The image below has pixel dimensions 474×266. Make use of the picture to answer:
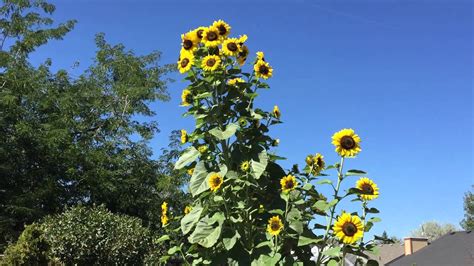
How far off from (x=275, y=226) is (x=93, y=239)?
8.20 meters

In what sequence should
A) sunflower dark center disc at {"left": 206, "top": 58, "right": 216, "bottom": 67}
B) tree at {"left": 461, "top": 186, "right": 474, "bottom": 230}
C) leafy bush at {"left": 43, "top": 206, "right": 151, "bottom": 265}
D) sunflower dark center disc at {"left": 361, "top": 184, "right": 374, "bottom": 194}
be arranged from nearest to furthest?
sunflower dark center disc at {"left": 361, "top": 184, "right": 374, "bottom": 194} < sunflower dark center disc at {"left": 206, "top": 58, "right": 216, "bottom": 67} < leafy bush at {"left": 43, "top": 206, "right": 151, "bottom": 265} < tree at {"left": 461, "top": 186, "right": 474, "bottom": 230}

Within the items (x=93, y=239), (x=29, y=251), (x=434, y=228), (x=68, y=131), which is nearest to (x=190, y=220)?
(x=29, y=251)

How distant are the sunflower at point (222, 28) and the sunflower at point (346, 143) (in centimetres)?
97

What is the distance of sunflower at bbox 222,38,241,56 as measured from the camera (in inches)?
118

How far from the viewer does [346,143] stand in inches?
103

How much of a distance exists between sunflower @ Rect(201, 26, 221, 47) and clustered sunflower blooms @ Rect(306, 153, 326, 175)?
915 mm

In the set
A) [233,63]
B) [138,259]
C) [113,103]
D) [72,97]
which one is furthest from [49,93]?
[233,63]

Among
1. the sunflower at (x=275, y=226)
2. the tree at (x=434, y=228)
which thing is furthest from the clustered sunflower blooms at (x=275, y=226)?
the tree at (x=434, y=228)

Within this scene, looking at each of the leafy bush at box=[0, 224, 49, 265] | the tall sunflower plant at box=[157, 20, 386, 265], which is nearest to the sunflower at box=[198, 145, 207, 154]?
the tall sunflower plant at box=[157, 20, 386, 265]

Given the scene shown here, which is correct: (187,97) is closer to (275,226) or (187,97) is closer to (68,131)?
(275,226)

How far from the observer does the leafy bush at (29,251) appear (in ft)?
26.0

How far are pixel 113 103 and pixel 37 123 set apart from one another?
304 cm

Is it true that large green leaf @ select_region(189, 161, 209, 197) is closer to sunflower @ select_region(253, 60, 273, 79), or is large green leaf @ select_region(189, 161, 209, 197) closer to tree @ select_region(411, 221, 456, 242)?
sunflower @ select_region(253, 60, 273, 79)

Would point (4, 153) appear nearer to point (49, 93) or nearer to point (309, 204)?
point (49, 93)
